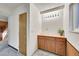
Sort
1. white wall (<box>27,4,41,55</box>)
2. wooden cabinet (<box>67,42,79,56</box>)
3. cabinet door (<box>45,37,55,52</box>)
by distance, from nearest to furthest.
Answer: wooden cabinet (<box>67,42,79,56</box>) → white wall (<box>27,4,41,55</box>) → cabinet door (<box>45,37,55,52</box>)

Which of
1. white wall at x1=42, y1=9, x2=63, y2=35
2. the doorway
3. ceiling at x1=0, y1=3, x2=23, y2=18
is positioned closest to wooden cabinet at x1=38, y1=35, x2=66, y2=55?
white wall at x1=42, y1=9, x2=63, y2=35

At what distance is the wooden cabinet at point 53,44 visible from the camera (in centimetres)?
156

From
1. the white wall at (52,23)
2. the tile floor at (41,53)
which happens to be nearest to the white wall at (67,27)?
the white wall at (52,23)

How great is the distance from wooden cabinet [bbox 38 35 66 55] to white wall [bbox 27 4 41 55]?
0.33 ft

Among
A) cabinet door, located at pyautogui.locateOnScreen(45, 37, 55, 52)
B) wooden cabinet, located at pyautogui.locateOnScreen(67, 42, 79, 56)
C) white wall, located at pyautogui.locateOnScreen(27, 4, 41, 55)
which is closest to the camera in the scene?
wooden cabinet, located at pyautogui.locateOnScreen(67, 42, 79, 56)

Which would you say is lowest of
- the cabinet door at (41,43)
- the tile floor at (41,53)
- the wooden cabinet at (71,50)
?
the tile floor at (41,53)

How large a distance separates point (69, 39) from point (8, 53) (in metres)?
1.05

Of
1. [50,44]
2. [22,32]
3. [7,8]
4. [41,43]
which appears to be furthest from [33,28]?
[7,8]

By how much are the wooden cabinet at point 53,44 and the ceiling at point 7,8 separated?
65cm

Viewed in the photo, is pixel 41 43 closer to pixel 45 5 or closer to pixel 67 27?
pixel 67 27

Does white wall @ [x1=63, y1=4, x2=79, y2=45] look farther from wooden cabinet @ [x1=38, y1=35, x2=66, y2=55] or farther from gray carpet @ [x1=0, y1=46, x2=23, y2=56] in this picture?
gray carpet @ [x1=0, y1=46, x2=23, y2=56]

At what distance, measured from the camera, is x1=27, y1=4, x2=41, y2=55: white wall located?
4.95 ft

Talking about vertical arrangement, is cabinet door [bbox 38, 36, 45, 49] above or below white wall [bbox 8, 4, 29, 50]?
below

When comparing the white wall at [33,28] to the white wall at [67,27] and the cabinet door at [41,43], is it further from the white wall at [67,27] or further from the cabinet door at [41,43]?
the white wall at [67,27]
